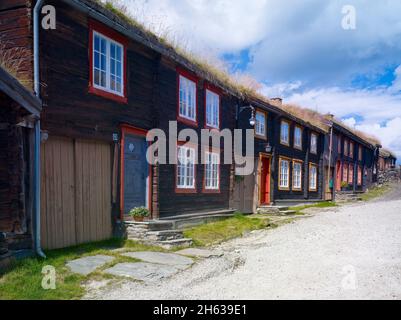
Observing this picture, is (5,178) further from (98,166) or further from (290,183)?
(290,183)

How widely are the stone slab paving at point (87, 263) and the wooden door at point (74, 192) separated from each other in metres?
1.10

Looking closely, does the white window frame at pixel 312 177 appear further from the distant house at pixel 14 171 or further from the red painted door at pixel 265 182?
the distant house at pixel 14 171

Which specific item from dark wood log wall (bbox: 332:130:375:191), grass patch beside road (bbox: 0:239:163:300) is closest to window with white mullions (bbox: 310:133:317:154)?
dark wood log wall (bbox: 332:130:375:191)

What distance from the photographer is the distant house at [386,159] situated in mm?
48969

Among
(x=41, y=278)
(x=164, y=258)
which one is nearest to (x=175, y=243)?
(x=164, y=258)

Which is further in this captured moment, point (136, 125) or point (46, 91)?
point (136, 125)

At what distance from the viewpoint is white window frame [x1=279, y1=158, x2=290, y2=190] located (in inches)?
822

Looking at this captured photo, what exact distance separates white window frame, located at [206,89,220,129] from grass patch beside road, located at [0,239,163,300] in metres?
7.75

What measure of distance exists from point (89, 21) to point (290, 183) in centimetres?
1627

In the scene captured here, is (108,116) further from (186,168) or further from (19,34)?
(186,168)

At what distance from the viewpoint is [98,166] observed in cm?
920

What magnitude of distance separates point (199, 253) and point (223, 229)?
3.92 metres

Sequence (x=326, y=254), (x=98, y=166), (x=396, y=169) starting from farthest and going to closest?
1. (x=396, y=169)
2. (x=98, y=166)
3. (x=326, y=254)
